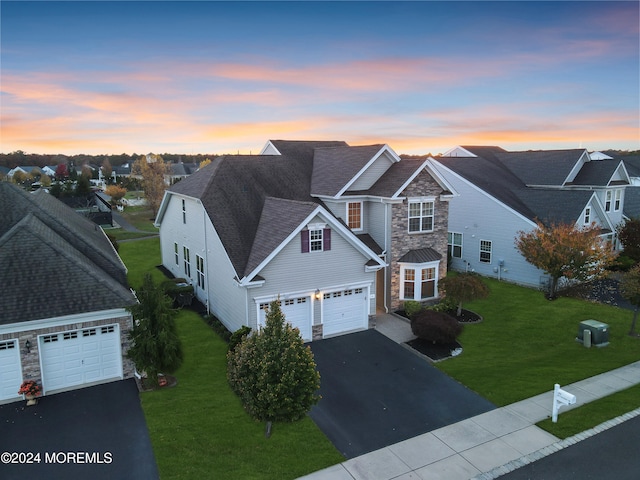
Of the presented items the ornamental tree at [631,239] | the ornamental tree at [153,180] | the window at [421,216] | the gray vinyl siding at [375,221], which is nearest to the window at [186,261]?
the gray vinyl siding at [375,221]

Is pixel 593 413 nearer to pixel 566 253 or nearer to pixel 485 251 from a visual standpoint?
pixel 566 253

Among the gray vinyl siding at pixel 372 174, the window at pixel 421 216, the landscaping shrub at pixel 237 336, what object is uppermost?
the gray vinyl siding at pixel 372 174

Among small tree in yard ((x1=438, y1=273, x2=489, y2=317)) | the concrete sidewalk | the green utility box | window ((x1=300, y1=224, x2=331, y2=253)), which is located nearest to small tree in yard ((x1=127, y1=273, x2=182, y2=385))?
window ((x1=300, y1=224, x2=331, y2=253))

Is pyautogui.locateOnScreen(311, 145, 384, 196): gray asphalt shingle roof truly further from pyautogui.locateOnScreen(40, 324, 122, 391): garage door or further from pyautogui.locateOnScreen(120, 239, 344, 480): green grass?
pyautogui.locateOnScreen(40, 324, 122, 391): garage door

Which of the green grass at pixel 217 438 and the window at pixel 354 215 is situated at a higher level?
the window at pixel 354 215

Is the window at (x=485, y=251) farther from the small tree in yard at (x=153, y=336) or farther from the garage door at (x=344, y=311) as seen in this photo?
the small tree in yard at (x=153, y=336)

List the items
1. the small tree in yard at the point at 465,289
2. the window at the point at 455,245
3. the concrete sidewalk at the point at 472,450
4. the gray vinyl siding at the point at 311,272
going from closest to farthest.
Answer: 1. the concrete sidewalk at the point at 472,450
2. the gray vinyl siding at the point at 311,272
3. the small tree in yard at the point at 465,289
4. the window at the point at 455,245

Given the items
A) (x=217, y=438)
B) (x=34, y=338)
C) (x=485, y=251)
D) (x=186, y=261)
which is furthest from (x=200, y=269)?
(x=485, y=251)

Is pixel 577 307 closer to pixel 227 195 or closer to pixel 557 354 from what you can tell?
pixel 557 354
